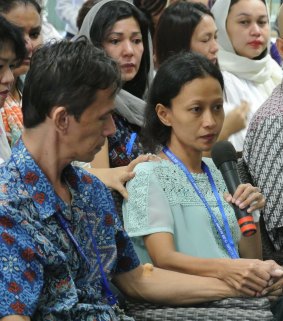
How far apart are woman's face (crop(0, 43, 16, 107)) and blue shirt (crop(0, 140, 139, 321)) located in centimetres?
55

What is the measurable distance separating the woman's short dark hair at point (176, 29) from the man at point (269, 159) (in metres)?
0.77

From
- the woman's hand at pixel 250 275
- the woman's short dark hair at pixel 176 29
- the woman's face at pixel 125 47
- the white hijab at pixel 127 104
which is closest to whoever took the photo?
the woman's hand at pixel 250 275

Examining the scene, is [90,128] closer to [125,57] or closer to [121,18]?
[125,57]

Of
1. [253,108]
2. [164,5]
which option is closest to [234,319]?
[253,108]

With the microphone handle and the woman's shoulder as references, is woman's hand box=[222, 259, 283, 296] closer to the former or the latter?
the microphone handle

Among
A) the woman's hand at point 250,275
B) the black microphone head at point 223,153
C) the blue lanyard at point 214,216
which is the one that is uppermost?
the black microphone head at point 223,153

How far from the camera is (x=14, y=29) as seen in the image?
2.58 metres

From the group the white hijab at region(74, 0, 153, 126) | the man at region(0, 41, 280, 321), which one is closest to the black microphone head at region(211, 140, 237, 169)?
the man at region(0, 41, 280, 321)

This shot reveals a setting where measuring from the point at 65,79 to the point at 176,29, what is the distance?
6.75 feet

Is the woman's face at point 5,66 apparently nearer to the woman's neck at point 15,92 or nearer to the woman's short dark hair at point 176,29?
the woman's neck at point 15,92

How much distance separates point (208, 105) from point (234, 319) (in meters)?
0.78

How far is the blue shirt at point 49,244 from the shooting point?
1949 millimetres

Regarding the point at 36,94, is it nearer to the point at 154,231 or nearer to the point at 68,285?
the point at 68,285

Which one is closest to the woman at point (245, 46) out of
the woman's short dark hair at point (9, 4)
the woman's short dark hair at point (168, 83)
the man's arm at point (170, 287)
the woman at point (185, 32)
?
the woman at point (185, 32)
